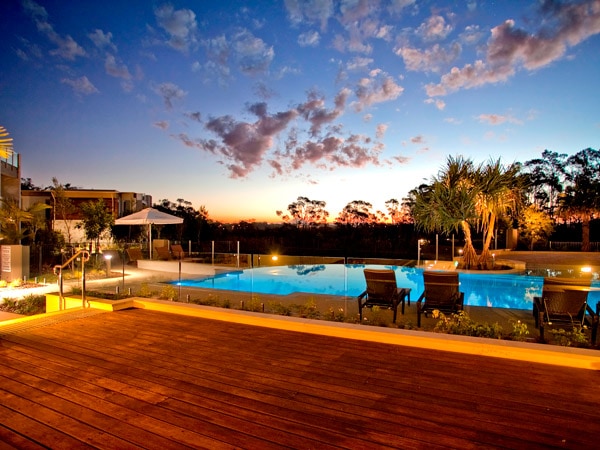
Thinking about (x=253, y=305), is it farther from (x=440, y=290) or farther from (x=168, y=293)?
(x=440, y=290)

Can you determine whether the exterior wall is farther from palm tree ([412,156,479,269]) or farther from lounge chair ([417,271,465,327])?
lounge chair ([417,271,465,327])

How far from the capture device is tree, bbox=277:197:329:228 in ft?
97.5

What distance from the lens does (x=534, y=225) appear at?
1897cm

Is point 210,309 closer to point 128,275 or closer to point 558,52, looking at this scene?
point 128,275

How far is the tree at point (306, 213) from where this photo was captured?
29.7 m

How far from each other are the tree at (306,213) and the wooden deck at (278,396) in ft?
84.1

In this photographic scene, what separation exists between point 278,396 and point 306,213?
27269 mm

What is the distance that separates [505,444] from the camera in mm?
2137

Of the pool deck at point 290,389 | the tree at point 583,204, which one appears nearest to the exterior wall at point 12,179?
the pool deck at point 290,389

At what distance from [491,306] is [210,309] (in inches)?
192

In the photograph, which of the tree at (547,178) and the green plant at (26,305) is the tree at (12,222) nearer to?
the green plant at (26,305)

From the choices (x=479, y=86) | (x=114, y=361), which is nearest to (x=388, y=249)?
(x=479, y=86)

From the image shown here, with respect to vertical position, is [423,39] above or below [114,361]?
above

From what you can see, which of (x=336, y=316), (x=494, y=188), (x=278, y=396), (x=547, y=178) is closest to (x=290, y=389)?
(x=278, y=396)
